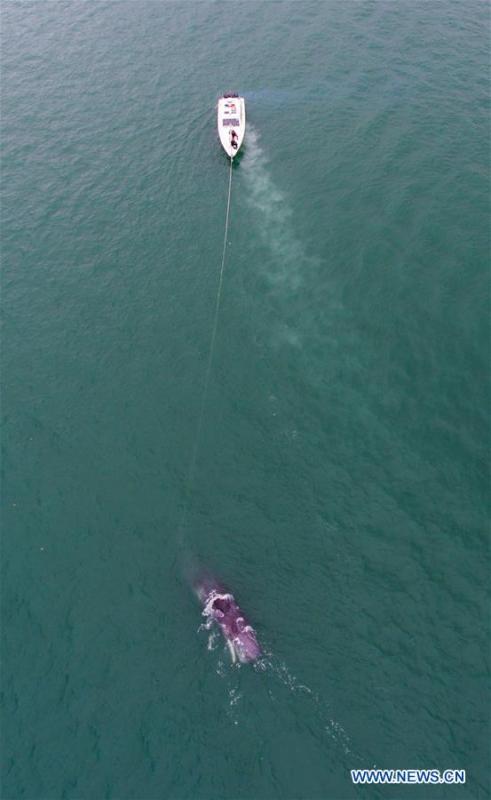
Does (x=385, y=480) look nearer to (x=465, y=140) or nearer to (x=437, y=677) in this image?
(x=437, y=677)

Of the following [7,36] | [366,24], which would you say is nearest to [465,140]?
[366,24]

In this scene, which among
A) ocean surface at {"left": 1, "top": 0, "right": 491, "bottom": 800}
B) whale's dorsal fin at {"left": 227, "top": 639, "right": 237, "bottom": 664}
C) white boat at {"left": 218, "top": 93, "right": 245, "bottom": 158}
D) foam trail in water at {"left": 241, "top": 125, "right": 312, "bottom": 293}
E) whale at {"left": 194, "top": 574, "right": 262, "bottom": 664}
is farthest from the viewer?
white boat at {"left": 218, "top": 93, "right": 245, "bottom": 158}

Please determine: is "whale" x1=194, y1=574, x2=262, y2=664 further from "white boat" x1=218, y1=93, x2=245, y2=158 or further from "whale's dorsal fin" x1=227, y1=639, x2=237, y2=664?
"white boat" x1=218, y1=93, x2=245, y2=158

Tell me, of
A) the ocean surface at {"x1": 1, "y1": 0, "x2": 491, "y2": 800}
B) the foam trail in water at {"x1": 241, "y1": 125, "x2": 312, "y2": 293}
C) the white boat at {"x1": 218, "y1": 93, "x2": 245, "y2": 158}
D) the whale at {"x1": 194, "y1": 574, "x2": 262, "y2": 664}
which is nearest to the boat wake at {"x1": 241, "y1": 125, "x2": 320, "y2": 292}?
the foam trail in water at {"x1": 241, "y1": 125, "x2": 312, "y2": 293}

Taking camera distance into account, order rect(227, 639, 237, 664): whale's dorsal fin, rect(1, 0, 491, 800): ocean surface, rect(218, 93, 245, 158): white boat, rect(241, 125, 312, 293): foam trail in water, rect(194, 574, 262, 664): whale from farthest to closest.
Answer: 1. rect(218, 93, 245, 158): white boat
2. rect(241, 125, 312, 293): foam trail in water
3. rect(194, 574, 262, 664): whale
4. rect(227, 639, 237, 664): whale's dorsal fin
5. rect(1, 0, 491, 800): ocean surface

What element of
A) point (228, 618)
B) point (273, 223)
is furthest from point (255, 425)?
point (273, 223)

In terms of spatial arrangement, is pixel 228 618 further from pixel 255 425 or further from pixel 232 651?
pixel 255 425

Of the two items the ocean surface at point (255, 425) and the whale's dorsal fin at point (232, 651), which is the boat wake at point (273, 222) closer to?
the ocean surface at point (255, 425)
